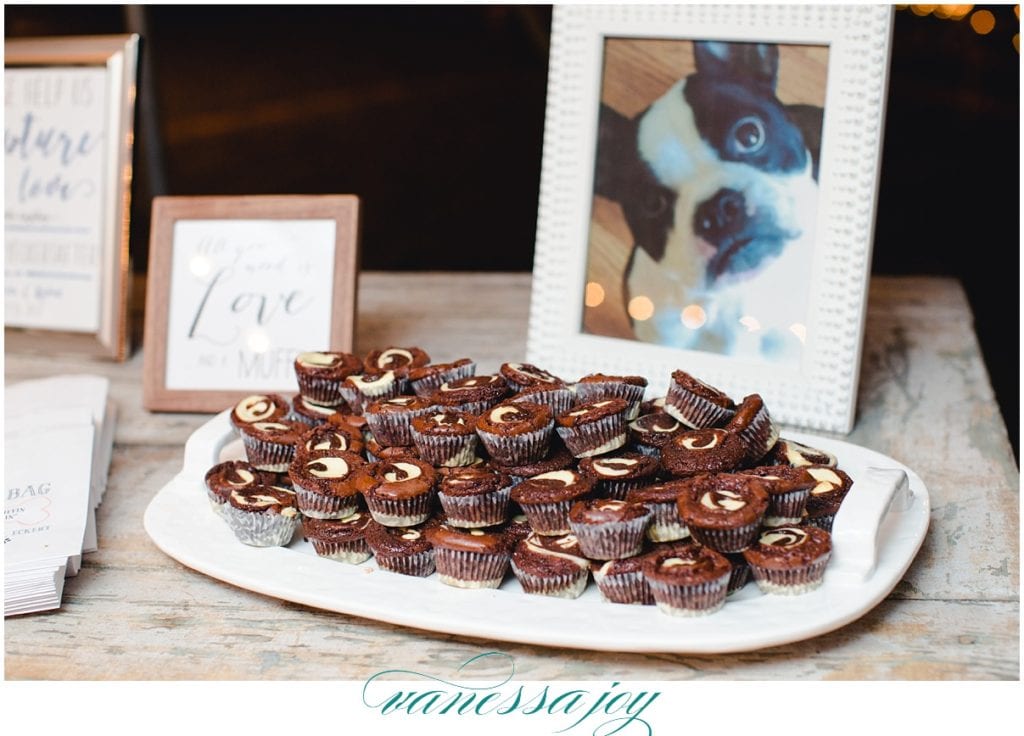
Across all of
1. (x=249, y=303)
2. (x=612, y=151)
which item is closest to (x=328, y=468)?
(x=249, y=303)

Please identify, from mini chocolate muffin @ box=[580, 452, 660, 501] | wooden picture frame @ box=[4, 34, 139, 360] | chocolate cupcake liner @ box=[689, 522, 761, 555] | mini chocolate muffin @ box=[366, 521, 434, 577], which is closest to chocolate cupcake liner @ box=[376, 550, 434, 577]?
mini chocolate muffin @ box=[366, 521, 434, 577]

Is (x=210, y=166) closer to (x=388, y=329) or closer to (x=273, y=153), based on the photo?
(x=273, y=153)

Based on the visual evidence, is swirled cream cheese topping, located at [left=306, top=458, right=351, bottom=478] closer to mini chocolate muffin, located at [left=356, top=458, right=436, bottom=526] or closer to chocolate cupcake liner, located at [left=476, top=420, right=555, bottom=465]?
mini chocolate muffin, located at [left=356, top=458, right=436, bottom=526]

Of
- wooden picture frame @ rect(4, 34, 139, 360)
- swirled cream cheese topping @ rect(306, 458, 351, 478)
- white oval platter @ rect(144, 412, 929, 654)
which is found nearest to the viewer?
white oval platter @ rect(144, 412, 929, 654)

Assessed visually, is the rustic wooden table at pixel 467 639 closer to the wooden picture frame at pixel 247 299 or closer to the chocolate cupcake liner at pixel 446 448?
the wooden picture frame at pixel 247 299

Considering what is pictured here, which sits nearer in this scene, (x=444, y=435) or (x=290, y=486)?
(x=444, y=435)
